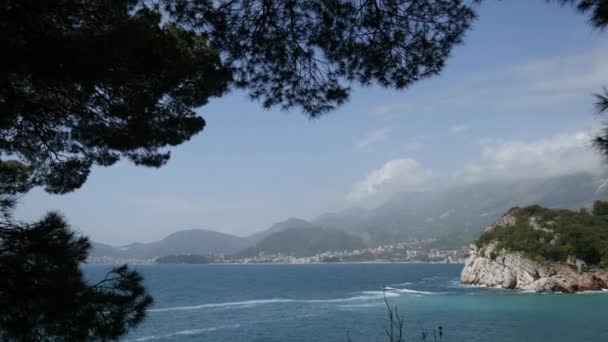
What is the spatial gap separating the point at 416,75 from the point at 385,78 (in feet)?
1.45

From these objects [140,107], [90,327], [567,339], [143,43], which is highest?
[143,43]

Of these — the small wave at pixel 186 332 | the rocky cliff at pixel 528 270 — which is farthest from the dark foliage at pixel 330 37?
the rocky cliff at pixel 528 270

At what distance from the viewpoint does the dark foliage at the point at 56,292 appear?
4738mm

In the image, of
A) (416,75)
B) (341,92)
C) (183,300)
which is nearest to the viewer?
(416,75)

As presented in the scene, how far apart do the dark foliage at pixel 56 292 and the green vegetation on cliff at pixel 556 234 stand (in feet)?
192

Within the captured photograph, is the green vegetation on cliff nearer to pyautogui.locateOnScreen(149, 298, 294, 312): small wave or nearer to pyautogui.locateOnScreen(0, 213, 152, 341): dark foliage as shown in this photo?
pyautogui.locateOnScreen(149, 298, 294, 312): small wave

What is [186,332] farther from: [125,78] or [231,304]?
[125,78]

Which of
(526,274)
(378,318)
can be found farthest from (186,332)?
(526,274)

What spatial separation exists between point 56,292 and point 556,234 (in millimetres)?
65900

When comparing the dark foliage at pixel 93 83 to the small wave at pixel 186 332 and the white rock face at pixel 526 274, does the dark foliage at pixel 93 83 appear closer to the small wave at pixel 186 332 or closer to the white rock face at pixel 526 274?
the small wave at pixel 186 332

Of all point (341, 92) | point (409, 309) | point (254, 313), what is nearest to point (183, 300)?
point (254, 313)

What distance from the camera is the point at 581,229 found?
5738 cm

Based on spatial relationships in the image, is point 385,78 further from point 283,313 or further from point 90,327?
point 283,313

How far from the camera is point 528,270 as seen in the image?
2192 inches
